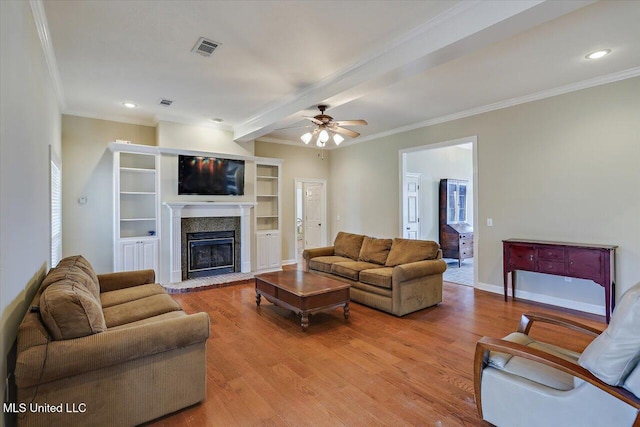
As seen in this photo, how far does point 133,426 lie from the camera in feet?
6.45

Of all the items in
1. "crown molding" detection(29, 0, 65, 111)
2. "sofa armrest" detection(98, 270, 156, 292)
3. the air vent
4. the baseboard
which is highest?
the air vent

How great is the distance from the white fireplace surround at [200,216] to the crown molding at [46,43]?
7.11 ft

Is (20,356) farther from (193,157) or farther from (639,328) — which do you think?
(193,157)

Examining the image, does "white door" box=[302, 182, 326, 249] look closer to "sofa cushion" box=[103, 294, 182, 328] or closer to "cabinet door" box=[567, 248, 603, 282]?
"sofa cushion" box=[103, 294, 182, 328]

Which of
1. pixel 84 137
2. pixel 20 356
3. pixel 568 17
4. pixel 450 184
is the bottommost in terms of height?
pixel 20 356

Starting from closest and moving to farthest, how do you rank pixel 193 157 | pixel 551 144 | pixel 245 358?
1. pixel 245 358
2. pixel 551 144
3. pixel 193 157

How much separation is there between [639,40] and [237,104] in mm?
4788

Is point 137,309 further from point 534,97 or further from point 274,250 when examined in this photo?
point 534,97

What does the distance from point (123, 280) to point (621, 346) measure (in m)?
4.18

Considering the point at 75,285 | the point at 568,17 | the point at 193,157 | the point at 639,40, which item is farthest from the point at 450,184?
the point at 75,285

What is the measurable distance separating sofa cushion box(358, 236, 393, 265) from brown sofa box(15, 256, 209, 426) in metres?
3.14

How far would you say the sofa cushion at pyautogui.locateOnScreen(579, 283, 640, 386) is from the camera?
1.43 metres

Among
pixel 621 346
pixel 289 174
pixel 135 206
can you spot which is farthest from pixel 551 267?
pixel 135 206

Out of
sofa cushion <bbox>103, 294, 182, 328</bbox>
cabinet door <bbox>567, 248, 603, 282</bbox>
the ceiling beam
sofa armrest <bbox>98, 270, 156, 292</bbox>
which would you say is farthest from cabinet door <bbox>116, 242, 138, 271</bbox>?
cabinet door <bbox>567, 248, 603, 282</bbox>
